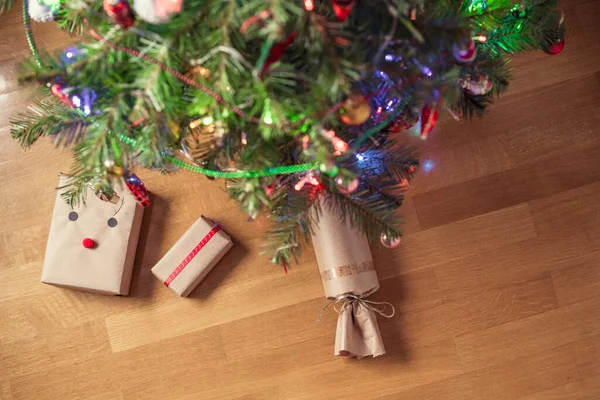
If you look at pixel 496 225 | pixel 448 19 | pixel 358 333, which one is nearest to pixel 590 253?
pixel 496 225

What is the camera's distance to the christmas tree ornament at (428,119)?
0.84 metres

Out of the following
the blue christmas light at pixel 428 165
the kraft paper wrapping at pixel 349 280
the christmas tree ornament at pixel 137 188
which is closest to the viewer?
the christmas tree ornament at pixel 137 188

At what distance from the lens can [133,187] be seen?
112 centimetres

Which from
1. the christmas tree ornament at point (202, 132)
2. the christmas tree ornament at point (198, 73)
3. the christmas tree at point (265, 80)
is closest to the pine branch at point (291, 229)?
the christmas tree at point (265, 80)

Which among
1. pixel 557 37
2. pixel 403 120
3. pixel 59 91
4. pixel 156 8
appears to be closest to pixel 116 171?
pixel 59 91

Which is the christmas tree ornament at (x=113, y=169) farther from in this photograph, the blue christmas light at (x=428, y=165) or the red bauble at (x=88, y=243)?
the blue christmas light at (x=428, y=165)

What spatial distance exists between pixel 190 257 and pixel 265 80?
2.30 feet

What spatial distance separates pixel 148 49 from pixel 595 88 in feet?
3.82

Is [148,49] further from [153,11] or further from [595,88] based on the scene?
[595,88]

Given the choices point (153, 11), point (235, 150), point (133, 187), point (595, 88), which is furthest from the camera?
point (595, 88)

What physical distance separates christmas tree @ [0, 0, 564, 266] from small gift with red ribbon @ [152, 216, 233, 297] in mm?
387

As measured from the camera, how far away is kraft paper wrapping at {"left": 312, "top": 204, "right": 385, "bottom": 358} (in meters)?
1.20

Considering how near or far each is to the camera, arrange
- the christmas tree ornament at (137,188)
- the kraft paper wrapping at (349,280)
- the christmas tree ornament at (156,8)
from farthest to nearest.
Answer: the kraft paper wrapping at (349,280) → the christmas tree ornament at (137,188) → the christmas tree ornament at (156,8)

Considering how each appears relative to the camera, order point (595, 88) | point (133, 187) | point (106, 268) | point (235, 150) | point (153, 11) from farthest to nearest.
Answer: point (595, 88), point (106, 268), point (133, 187), point (235, 150), point (153, 11)
